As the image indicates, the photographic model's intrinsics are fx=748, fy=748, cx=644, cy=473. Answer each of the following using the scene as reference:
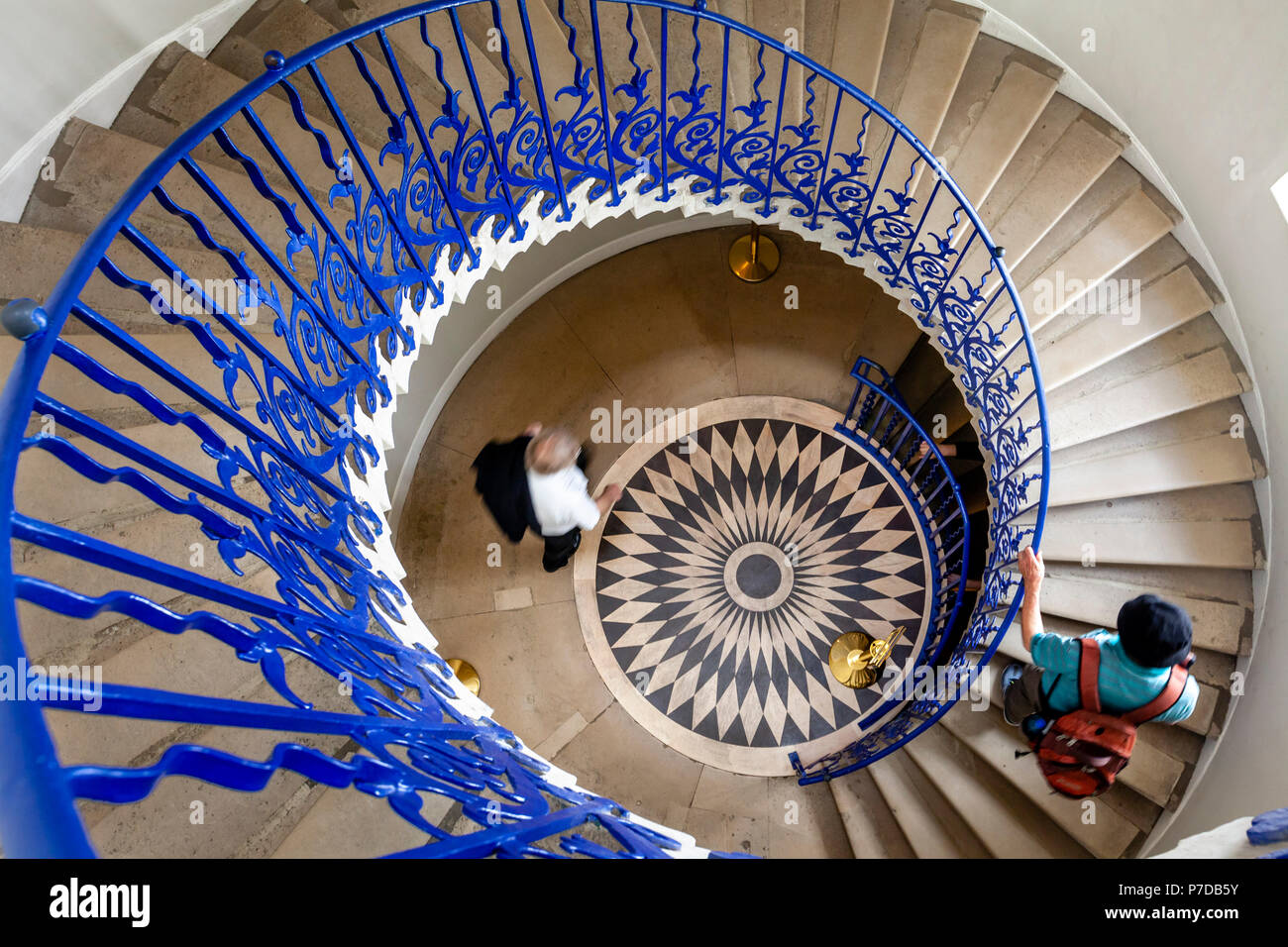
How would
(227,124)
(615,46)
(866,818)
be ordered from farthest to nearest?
(866,818) → (615,46) → (227,124)

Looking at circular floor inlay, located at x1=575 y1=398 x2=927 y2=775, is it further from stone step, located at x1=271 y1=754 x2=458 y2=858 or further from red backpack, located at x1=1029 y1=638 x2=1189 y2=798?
stone step, located at x1=271 y1=754 x2=458 y2=858

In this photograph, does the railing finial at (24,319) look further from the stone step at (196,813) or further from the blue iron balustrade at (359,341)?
the stone step at (196,813)

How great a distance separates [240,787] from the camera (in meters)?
1.53

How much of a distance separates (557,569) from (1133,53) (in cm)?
583

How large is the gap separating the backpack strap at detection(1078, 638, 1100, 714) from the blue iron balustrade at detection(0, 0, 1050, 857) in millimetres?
1140

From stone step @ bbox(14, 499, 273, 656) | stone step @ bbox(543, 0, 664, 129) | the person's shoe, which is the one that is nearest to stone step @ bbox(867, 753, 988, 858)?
the person's shoe

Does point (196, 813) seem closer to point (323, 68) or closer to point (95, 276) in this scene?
point (95, 276)

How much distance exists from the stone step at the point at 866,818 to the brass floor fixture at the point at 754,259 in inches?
177

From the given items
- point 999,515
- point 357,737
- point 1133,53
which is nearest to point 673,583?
point 999,515

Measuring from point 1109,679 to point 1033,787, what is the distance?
2.24m

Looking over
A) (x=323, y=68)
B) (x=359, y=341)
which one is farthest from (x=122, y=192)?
(x=359, y=341)

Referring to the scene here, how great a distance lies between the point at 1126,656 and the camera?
3.14m

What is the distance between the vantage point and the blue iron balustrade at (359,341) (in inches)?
68.2
